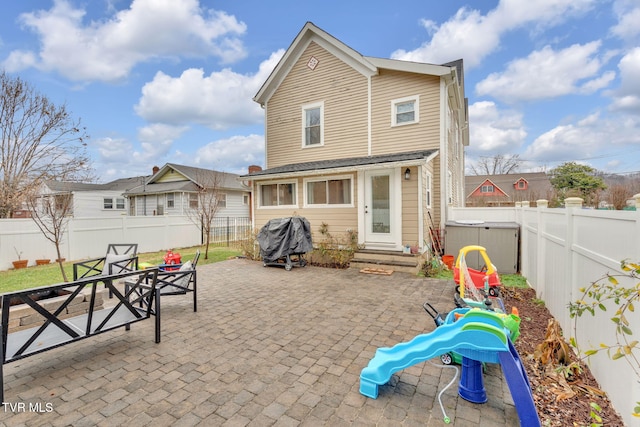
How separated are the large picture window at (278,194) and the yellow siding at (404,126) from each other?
326cm

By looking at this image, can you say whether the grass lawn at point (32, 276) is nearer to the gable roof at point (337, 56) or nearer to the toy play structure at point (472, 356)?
the gable roof at point (337, 56)

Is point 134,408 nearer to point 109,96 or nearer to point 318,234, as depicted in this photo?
point 318,234

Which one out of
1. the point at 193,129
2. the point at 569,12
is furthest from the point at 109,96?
the point at 569,12

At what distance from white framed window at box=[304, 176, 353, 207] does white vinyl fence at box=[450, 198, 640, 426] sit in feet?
16.4

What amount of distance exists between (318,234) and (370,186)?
7.77 feet

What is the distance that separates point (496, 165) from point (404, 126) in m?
44.2

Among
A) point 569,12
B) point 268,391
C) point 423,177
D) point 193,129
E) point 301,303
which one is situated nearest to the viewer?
point 268,391

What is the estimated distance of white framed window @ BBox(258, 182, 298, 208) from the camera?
398 inches

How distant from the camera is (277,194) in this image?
34.1 ft

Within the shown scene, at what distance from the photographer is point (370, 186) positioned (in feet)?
28.3

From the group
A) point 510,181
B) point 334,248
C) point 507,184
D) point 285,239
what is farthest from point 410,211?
point 510,181

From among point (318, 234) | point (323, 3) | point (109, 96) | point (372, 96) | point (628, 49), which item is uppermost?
point (323, 3)

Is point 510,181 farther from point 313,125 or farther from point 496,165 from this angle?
point 313,125

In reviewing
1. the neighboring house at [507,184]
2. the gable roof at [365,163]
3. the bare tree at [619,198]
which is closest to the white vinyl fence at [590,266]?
the gable roof at [365,163]
